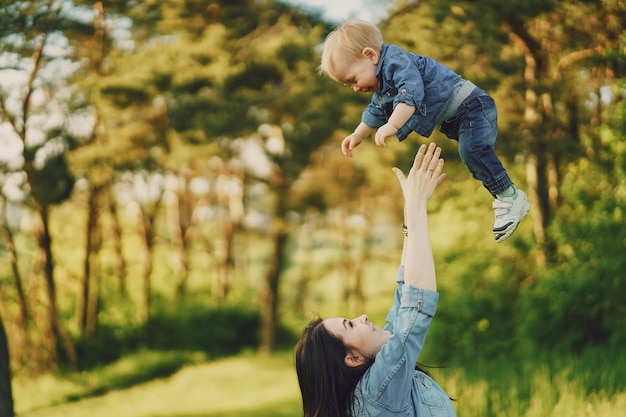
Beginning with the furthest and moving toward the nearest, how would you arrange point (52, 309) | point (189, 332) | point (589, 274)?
point (189, 332), point (52, 309), point (589, 274)

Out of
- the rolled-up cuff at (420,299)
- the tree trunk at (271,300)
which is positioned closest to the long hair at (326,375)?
the rolled-up cuff at (420,299)

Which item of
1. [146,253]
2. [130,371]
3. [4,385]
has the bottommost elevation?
[130,371]

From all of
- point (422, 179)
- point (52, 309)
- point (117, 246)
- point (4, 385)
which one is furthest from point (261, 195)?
point (422, 179)

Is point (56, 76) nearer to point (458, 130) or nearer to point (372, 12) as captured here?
point (372, 12)

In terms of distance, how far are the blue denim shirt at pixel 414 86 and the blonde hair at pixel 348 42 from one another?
79mm

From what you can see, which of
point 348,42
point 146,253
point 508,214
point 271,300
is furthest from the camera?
point 271,300

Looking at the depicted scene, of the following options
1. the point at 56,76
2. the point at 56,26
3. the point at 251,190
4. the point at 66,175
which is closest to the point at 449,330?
the point at 56,26

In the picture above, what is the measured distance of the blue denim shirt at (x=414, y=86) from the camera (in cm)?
242

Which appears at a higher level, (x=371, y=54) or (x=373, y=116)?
(x=371, y=54)

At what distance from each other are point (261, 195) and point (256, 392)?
320 inches

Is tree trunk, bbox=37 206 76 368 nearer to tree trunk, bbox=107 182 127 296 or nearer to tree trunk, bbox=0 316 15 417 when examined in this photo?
tree trunk, bbox=107 182 127 296

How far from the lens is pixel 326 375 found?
234 cm

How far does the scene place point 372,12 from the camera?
8.54 m

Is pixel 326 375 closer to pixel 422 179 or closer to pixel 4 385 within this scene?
pixel 422 179
